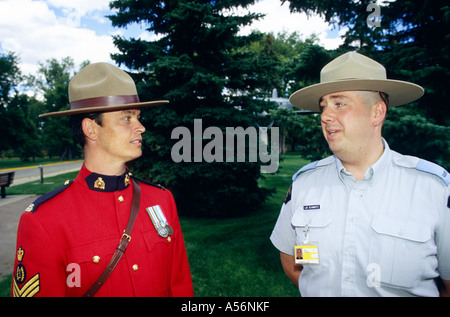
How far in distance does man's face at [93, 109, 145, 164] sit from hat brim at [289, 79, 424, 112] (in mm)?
1495

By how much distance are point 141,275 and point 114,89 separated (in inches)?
53.9

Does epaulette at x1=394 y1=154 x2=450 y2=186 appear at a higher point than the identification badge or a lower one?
higher

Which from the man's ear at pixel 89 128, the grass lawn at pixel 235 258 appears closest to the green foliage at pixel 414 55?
the grass lawn at pixel 235 258

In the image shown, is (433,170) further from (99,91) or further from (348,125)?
(99,91)

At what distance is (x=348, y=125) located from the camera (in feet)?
6.93

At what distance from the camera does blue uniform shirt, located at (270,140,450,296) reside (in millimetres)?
1839

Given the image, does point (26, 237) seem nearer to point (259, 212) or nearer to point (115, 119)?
point (115, 119)

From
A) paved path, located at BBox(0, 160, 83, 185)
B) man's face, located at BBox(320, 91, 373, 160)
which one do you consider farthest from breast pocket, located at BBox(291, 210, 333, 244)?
paved path, located at BBox(0, 160, 83, 185)

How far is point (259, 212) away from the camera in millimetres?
8812

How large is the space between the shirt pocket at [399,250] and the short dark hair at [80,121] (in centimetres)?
217

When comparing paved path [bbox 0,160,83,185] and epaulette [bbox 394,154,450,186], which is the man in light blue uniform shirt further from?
paved path [bbox 0,160,83,185]

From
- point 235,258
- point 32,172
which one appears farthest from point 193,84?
point 32,172
